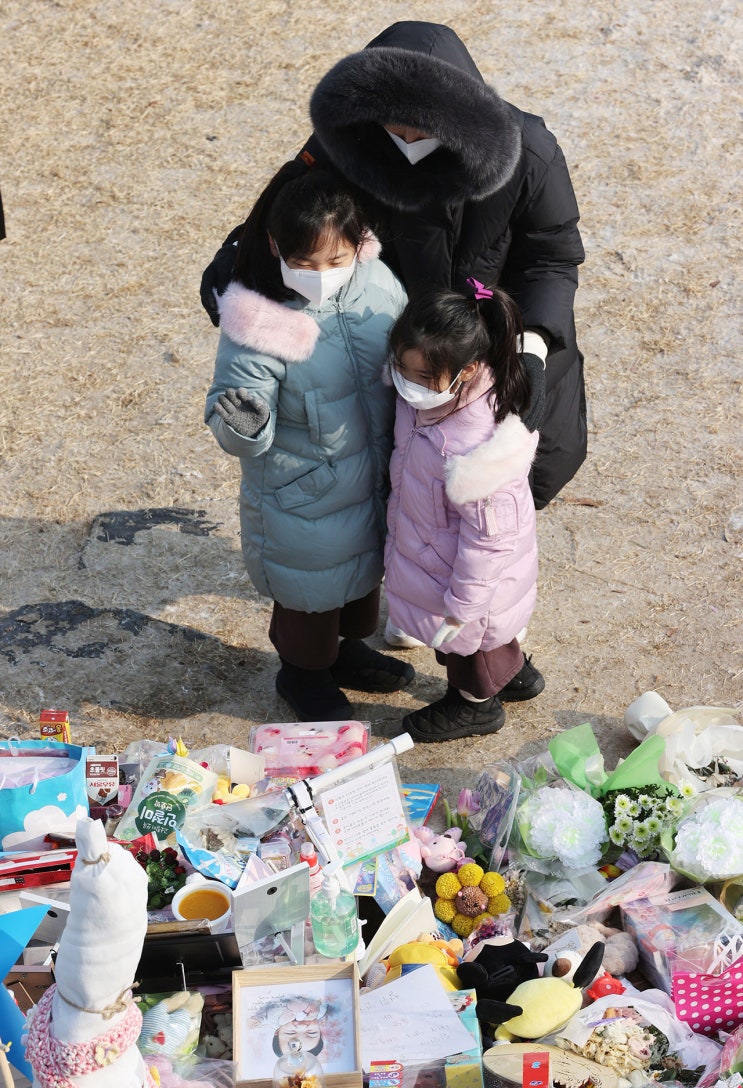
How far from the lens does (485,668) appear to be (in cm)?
329

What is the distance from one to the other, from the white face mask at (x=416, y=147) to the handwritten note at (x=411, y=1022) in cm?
178

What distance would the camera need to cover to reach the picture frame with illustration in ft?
7.15

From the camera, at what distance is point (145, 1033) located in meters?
2.27

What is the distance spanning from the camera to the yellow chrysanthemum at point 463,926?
2768 millimetres

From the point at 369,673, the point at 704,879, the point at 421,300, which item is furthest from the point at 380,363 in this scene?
the point at 704,879

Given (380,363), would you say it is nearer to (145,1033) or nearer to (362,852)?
(362,852)

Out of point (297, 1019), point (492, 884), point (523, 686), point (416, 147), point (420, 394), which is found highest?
point (416, 147)

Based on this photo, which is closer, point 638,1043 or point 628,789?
point 638,1043

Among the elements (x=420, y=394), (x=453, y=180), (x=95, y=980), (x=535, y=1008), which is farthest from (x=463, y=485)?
(x=95, y=980)

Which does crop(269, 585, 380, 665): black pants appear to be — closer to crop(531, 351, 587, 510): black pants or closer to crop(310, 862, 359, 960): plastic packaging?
crop(531, 351, 587, 510): black pants

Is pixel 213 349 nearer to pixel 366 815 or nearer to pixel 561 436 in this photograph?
pixel 561 436

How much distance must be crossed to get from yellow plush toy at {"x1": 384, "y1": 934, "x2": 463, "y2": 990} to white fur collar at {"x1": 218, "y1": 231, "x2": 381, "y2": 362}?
1.37m

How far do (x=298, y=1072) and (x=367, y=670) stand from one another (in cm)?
165

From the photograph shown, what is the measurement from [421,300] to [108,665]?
1.81 m
